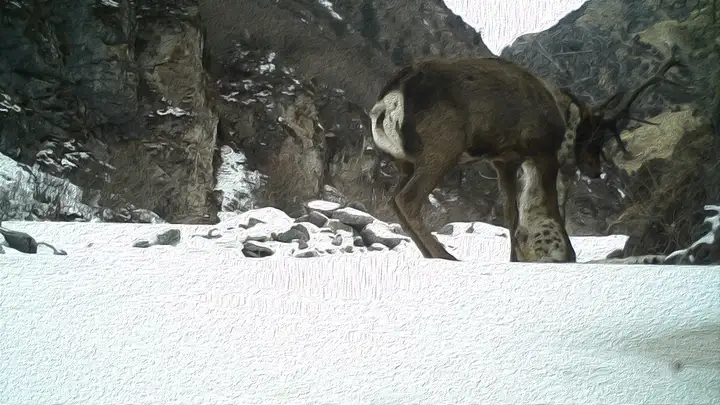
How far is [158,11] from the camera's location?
1.88 meters

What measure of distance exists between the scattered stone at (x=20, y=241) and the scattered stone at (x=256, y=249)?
534 millimetres

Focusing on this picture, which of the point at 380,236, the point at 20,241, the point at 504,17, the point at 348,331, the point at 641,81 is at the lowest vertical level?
the point at 348,331

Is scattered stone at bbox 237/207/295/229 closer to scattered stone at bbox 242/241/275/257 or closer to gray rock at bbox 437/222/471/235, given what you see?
scattered stone at bbox 242/241/275/257

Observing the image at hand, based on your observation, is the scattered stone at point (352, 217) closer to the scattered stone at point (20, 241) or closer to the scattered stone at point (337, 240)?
the scattered stone at point (337, 240)

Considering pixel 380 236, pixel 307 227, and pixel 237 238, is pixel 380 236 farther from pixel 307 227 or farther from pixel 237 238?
pixel 237 238

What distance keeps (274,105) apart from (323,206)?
0.31 meters

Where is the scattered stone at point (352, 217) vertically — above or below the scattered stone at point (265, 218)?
above

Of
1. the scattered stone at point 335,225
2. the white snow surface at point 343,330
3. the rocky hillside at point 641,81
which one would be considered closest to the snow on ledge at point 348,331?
the white snow surface at point 343,330

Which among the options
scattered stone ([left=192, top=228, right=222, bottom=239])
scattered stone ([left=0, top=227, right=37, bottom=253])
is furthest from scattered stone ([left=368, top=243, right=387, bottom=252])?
scattered stone ([left=0, top=227, right=37, bottom=253])

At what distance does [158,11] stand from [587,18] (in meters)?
1.19

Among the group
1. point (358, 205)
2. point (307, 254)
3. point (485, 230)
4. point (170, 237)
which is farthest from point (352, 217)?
point (170, 237)

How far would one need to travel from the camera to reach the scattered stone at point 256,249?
1738 millimetres

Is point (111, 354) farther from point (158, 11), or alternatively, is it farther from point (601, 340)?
point (601, 340)

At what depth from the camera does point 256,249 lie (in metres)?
1.74
